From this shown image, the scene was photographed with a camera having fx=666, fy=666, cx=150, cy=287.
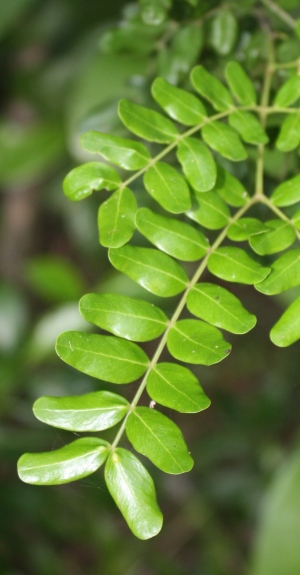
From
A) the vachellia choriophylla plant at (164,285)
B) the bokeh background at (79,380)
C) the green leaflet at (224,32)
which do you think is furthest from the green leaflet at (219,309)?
the bokeh background at (79,380)

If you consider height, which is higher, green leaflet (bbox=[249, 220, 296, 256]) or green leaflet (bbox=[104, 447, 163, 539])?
green leaflet (bbox=[249, 220, 296, 256])

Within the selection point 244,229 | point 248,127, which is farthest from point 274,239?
point 248,127

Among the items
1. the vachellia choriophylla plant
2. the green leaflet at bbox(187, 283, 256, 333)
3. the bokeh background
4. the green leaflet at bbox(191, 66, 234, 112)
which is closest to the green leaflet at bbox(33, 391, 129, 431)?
the vachellia choriophylla plant

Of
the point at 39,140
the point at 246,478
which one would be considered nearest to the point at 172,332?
the point at 39,140

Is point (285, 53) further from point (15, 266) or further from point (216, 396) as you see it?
point (15, 266)

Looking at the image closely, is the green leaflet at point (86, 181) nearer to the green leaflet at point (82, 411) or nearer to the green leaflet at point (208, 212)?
the green leaflet at point (208, 212)

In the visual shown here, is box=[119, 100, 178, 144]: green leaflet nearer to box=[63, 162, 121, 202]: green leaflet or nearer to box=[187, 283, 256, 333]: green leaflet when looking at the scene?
box=[63, 162, 121, 202]: green leaflet
